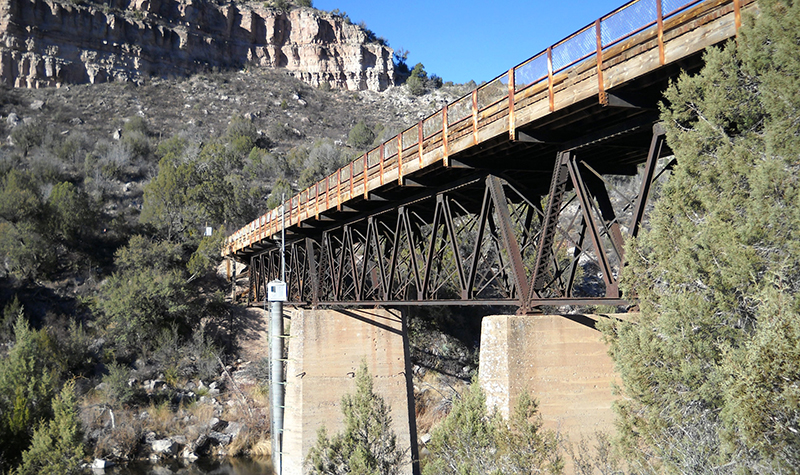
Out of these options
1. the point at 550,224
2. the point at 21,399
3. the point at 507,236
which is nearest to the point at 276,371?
the point at 21,399

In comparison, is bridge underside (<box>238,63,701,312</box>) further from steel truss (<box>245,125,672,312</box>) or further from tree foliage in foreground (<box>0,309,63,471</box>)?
tree foliage in foreground (<box>0,309,63,471</box>)

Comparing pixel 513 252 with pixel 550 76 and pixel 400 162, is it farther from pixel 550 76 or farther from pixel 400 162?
pixel 400 162

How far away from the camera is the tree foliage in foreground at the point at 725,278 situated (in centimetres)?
570

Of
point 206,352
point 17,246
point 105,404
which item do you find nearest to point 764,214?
point 105,404

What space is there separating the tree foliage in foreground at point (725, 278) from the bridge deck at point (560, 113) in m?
0.43

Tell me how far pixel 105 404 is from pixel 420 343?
18.5 metres

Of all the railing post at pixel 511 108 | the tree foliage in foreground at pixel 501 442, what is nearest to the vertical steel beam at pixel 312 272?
the tree foliage in foreground at pixel 501 442

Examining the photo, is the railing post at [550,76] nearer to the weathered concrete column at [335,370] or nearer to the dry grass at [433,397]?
the weathered concrete column at [335,370]

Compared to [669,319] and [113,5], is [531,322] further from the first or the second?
[113,5]

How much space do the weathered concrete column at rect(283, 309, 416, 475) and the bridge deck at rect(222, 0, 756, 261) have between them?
5.96 meters

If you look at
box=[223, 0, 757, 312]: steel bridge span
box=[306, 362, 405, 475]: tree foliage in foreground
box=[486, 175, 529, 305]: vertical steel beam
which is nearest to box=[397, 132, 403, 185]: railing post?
box=[223, 0, 757, 312]: steel bridge span

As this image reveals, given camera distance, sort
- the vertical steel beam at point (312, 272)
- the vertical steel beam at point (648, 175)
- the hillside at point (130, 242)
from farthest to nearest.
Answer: the hillside at point (130, 242), the vertical steel beam at point (312, 272), the vertical steel beam at point (648, 175)

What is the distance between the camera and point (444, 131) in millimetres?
11812

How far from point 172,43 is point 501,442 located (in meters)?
98.3
